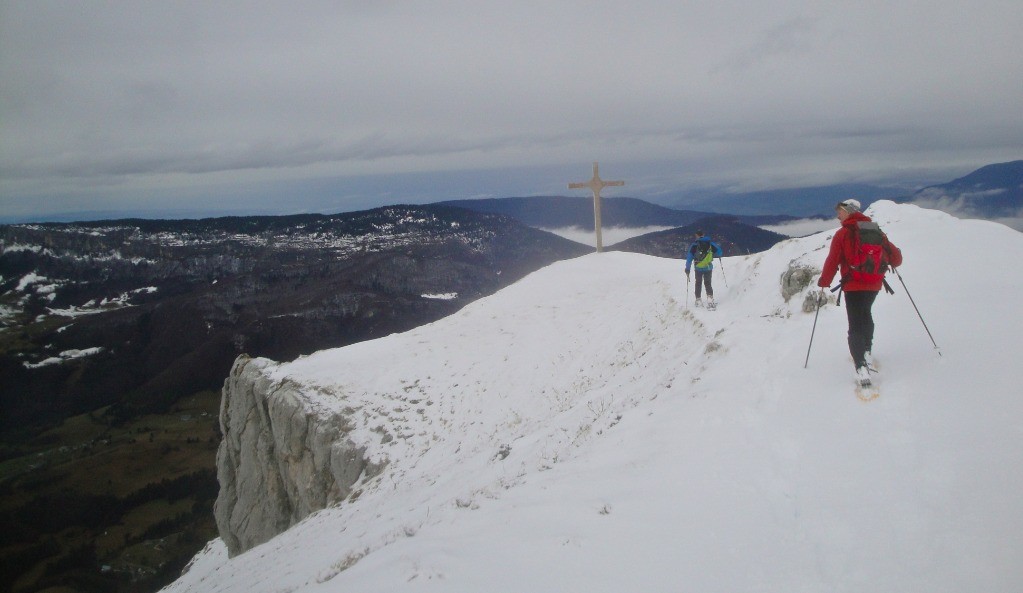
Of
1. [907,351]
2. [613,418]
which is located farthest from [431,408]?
[907,351]

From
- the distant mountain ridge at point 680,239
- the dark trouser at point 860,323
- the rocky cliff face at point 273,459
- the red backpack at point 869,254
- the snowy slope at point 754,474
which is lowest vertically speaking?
the rocky cliff face at point 273,459

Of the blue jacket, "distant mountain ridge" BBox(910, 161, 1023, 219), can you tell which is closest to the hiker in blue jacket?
the blue jacket

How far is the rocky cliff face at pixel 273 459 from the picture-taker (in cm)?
2078

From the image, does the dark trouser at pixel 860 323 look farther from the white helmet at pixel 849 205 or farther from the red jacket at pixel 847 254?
the white helmet at pixel 849 205

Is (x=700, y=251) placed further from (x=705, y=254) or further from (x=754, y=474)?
(x=754, y=474)

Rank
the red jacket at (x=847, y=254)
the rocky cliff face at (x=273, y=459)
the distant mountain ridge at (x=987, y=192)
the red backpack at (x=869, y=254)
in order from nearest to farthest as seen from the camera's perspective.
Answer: the red backpack at (x=869, y=254), the red jacket at (x=847, y=254), the rocky cliff face at (x=273, y=459), the distant mountain ridge at (x=987, y=192)

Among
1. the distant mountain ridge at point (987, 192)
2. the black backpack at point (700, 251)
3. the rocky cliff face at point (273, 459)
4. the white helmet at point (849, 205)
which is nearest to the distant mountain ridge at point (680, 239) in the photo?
the distant mountain ridge at point (987, 192)

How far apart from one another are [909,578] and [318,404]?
21523 mm

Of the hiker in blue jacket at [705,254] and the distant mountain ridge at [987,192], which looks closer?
the hiker in blue jacket at [705,254]

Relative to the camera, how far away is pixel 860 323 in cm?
806

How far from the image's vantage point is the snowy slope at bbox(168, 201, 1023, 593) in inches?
A: 210

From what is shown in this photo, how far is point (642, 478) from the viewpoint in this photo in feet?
24.1

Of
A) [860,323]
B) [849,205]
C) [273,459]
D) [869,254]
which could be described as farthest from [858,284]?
[273,459]

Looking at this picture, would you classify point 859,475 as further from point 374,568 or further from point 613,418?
point 374,568
